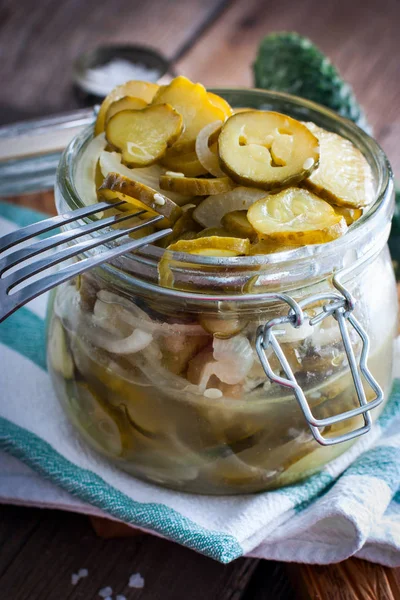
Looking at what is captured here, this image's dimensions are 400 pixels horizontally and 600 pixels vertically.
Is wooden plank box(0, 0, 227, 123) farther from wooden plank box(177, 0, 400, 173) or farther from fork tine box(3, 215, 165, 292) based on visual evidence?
fork tine box(3, 215, 165, 292)

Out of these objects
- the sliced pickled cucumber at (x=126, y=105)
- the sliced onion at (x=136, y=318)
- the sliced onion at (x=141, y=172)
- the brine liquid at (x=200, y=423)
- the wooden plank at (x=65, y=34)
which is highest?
the wooden plank at (x=65, y=34)

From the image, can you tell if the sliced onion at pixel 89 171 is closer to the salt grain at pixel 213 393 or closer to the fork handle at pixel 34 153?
the salt grain at pixel 213 393

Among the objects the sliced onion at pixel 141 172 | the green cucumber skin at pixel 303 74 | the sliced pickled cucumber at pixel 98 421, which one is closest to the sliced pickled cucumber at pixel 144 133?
the sliced onion at pixel 141 172

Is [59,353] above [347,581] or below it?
above

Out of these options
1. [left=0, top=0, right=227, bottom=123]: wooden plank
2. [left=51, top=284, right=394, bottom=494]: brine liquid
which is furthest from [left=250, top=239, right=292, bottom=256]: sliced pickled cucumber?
[left=0, top=0, right=227, bottom=123]: wooden plank

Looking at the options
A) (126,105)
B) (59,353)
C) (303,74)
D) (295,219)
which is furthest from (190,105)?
(303,74)

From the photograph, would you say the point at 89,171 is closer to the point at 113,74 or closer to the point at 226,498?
the point at 226,498
